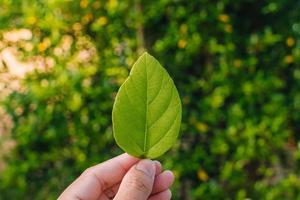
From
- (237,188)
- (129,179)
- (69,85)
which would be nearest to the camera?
(129,179)

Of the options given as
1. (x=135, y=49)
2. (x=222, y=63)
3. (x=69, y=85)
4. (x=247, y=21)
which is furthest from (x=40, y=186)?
(x=247, y=21)

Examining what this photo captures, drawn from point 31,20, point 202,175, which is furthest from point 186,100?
point 31,20

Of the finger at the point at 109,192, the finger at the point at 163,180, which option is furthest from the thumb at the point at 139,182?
the finger at the point at 109,192

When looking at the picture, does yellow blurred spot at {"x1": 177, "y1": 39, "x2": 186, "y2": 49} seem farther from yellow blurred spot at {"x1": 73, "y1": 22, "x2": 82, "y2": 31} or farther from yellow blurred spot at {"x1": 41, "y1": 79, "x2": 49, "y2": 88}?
yellow blurred spot at {"x1": 41, "y1": 79, "x2": 49, "y2": 88}

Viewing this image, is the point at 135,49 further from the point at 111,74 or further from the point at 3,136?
the point at 3,136

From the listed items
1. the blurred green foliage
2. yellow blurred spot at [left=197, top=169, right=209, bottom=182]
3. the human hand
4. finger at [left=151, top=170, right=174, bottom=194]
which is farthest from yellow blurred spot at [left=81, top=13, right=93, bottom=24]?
finger at [left=151, top=170, right=174, bottom=194]

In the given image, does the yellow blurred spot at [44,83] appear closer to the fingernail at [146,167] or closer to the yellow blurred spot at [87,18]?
the yellow blurred spot at [87,18]

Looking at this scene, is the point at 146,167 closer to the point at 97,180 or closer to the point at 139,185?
the point at 139,185
